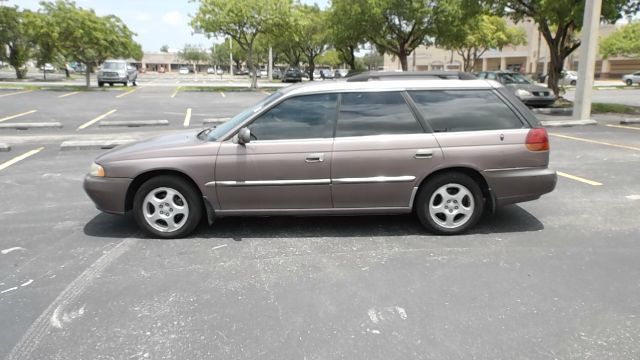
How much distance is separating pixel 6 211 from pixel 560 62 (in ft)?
67.6

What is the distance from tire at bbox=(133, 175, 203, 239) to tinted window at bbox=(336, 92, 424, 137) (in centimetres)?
161

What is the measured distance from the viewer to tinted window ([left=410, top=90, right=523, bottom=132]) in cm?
490

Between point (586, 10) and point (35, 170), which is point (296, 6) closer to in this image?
point (586, 10)

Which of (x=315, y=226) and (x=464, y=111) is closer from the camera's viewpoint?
(x=464, y=111)

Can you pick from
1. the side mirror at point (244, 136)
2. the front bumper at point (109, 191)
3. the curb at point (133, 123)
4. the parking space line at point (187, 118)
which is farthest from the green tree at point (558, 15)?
the front bumper at point (109, 191)

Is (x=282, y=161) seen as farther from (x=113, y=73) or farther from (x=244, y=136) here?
(x=113, y=73)

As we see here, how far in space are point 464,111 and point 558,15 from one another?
49.9ft

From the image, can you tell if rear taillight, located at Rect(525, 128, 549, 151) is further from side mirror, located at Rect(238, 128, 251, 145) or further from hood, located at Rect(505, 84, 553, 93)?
hood, located at Rect(505, 84, 553, 93)

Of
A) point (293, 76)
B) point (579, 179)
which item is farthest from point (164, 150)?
point (293, 76)

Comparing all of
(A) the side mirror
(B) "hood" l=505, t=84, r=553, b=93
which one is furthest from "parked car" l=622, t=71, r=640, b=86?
(A) the side mirror

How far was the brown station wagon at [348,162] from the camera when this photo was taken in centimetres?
475

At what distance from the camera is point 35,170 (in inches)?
319

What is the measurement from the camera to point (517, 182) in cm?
490

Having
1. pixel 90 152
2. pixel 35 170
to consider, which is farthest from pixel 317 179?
pixel 90 152
